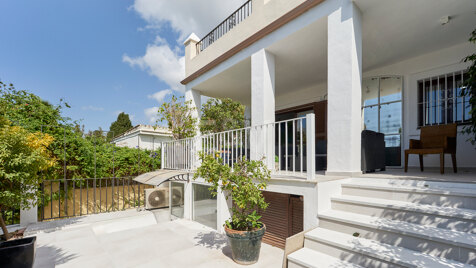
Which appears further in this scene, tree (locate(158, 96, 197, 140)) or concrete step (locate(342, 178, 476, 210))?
tree (locate(158, 96, 197, 140))

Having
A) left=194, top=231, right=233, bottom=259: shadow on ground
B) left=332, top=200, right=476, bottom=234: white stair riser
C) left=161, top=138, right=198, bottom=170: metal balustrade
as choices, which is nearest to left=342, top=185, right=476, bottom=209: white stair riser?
left=332, top=200, right=476, bottom=234: white stair riser

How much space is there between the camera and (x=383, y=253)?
2006 mm

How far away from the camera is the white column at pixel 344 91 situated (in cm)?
317

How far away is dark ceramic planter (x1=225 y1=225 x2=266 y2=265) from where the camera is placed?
2840mm

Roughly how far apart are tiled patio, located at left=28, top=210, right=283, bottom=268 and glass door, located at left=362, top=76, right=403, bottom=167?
4119mm

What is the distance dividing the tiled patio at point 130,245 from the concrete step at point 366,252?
2.65 ft

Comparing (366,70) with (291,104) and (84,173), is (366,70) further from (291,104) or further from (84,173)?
(84,173)

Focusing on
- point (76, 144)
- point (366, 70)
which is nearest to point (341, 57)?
point (366, 70)

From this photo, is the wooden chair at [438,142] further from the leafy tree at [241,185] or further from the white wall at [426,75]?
the leafy tree at [241,185]

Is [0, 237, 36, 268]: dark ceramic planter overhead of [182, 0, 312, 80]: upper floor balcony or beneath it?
beneath

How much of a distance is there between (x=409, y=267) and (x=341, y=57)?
275cm

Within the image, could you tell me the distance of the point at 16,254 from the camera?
247 cm

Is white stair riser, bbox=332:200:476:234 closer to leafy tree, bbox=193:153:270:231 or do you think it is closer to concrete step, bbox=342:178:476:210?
concrete step, bbox=342:178:476:210

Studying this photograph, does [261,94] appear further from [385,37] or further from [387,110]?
[387,110]
